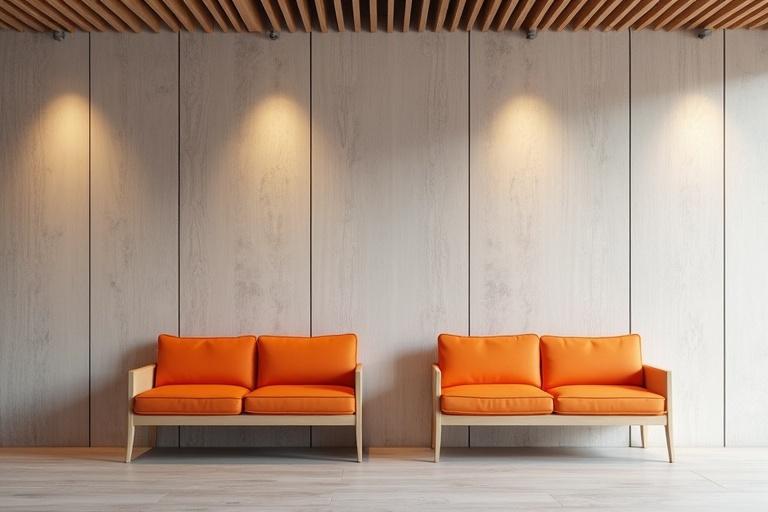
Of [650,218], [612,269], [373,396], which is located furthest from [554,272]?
[373,396]

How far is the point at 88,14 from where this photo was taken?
19.9 ft

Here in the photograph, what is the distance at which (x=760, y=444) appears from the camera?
21.2 feet

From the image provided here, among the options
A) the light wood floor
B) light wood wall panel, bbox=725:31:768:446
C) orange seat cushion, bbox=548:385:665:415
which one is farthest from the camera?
light wood wall panel, bbox=725:31:768:446

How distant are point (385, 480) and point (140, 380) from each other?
1.99 metres

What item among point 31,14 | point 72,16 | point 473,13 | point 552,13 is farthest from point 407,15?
point 31,14

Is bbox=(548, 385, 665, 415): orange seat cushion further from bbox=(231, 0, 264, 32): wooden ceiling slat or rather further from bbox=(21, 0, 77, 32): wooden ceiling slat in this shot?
bbox=(21, 0, 77, 32): wooden ceiling slat

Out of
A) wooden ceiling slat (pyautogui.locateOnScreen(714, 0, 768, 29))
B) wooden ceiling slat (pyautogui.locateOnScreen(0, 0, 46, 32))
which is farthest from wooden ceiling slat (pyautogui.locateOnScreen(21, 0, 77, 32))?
wooden ceiling slat (pyautogui.locateOnScreen(714, 0, 768, 29))

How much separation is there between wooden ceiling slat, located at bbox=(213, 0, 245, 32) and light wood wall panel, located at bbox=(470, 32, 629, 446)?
189cm

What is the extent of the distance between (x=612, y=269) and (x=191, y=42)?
3905 mm

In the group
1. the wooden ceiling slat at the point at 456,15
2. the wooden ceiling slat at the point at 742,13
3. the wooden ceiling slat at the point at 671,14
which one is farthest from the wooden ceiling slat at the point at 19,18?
the wooden ceiling slat at the point at 742,13

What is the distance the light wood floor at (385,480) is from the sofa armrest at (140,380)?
1.73 ft

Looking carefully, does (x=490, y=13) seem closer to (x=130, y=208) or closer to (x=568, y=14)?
(x=568, y=14)

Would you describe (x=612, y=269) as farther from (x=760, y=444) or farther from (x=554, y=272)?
(x=760, y=444)

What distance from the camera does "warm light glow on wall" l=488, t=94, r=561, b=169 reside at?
6547 mm
